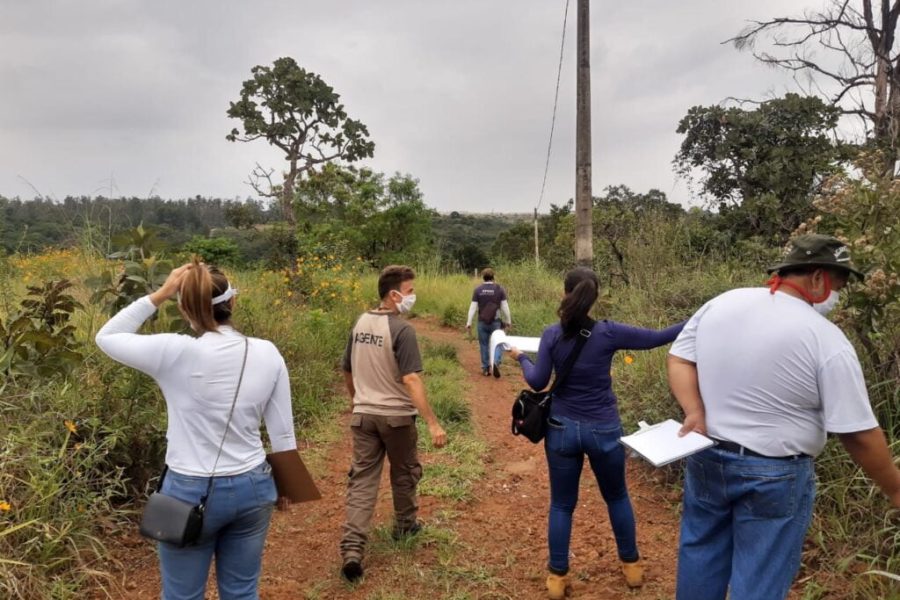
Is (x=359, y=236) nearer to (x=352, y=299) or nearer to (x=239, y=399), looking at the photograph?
(x=352, y=299)

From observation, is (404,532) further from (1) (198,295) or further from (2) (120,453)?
(1) (198,295)

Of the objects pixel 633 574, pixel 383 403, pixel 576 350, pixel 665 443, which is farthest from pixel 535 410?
pixel 633 574

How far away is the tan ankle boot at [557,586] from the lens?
10.5 ft

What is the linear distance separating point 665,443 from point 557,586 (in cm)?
127

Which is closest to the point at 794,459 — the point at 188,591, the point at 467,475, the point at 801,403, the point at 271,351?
the point at 801,403

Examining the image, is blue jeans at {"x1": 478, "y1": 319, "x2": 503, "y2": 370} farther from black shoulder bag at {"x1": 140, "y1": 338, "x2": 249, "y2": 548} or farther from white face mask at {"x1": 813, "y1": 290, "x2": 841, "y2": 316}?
black shoulder bag at {"x1": 140, "y1": 338, "x2": 249, "y2": 548}

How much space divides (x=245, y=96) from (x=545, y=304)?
679 inches

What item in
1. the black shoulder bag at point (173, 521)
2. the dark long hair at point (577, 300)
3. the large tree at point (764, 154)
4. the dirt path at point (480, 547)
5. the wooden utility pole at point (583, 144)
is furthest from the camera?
the large tree at point (764, 154)

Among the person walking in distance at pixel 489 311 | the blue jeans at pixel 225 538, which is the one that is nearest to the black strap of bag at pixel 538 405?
the blue jeans at pixel 225 538

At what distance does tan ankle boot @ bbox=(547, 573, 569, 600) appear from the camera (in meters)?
3.21

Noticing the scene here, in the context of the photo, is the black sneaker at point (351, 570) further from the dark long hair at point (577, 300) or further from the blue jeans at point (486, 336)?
the blue jeans at point (486, 336)

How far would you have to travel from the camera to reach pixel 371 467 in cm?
366

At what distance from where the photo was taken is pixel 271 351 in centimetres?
235

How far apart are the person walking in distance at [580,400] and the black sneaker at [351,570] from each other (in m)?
1.10
